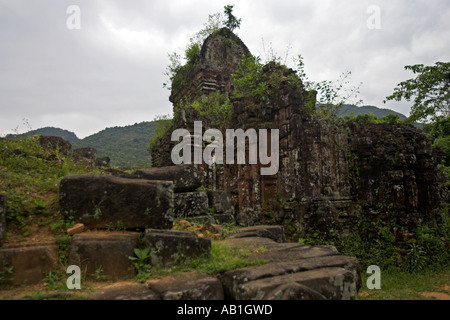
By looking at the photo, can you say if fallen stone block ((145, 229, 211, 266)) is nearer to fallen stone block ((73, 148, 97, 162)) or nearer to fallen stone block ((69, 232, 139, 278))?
fallen stone block ((69, 232, 139, 278))

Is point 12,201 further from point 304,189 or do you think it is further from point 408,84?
point 408,84

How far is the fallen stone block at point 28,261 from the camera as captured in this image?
2.34 metres

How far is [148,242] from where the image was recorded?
2703mm

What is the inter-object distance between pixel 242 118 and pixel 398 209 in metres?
4.49

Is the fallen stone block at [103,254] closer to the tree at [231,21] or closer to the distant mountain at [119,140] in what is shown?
the tree at [231,21]

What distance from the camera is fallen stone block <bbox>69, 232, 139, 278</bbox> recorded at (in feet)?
8.26

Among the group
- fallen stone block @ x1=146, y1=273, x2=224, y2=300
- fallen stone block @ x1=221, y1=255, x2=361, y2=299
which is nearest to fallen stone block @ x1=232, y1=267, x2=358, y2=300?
fallen stone block @ x1=221, y1=255, x2=361, y2=299

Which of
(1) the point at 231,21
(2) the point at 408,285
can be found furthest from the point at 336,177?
(1) the point at 231,21

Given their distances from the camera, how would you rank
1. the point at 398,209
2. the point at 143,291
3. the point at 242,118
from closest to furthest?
1. the point at 143,291
2. the point at 398,209
3. the point at 242,118

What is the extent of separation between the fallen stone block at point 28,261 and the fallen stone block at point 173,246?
796 mm

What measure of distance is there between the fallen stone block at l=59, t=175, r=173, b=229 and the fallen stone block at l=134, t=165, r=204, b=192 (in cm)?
118

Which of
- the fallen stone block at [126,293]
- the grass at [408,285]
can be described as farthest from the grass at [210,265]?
the grass at [408,285]
